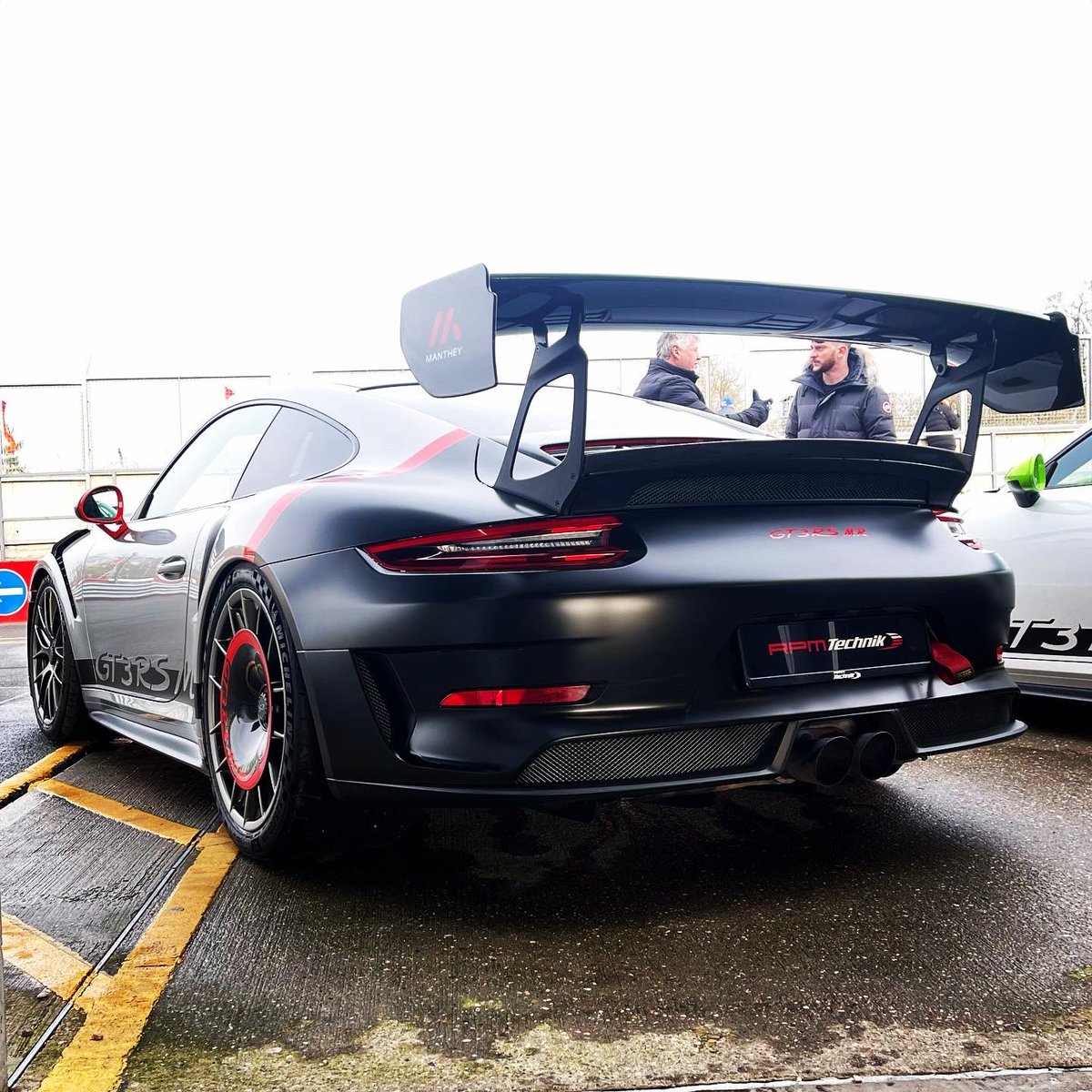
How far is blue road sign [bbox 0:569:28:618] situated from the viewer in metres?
8.87

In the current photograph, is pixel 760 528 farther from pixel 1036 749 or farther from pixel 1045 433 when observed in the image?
pixel 1045 433

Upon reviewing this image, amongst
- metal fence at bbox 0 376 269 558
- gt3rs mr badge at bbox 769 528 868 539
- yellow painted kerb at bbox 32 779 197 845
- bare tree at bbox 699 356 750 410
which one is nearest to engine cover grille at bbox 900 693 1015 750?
gt3rs mr badge at bbox 769 528 868 539

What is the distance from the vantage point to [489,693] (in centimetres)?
254

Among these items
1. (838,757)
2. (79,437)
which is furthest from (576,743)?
(79,437)

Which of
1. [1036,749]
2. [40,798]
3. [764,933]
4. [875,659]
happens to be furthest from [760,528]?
[40,798]

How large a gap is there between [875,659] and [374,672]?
115 cm

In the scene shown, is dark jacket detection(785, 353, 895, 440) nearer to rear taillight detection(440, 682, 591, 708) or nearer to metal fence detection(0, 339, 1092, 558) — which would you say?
rear taillight detection(440, 682, 591, 708)

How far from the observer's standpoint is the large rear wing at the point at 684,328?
2.54 m

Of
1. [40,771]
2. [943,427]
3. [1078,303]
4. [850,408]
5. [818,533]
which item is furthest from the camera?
[1078,303]

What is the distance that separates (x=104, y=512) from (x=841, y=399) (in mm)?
3644

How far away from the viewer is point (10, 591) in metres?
8.98

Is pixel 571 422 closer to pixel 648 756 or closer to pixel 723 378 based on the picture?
pixel 648 756

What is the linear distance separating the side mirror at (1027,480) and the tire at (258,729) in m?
2.92

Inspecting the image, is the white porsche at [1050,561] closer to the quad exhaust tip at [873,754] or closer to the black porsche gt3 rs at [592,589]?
the black porsche gt3 rs at [592,589]
